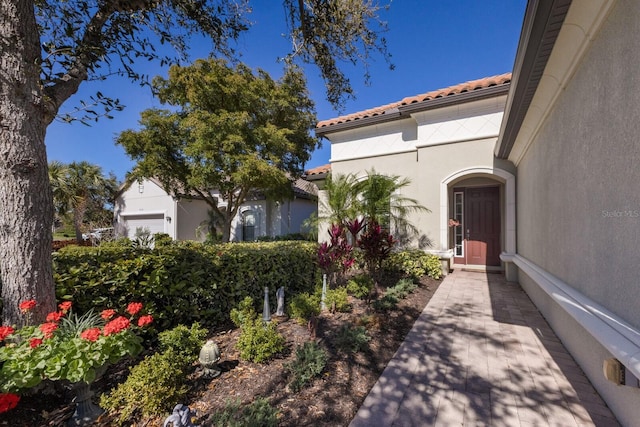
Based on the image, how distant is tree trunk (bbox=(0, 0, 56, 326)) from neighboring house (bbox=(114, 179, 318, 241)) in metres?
13.0

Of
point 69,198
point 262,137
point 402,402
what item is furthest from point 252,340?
point 69,198

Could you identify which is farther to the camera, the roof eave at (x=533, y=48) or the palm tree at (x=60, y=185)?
the palm tree at (x=60, y=185)

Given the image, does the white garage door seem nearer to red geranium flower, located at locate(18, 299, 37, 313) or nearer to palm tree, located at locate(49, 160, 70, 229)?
palm tree, located at locate(49, 160, 70, 229)

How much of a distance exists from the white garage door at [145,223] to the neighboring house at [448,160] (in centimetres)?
1285

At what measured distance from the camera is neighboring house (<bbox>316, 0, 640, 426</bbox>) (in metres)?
2.04

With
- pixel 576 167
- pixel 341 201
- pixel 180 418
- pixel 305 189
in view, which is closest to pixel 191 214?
pixel 305 189

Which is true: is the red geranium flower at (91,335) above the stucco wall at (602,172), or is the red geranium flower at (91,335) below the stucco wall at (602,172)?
below

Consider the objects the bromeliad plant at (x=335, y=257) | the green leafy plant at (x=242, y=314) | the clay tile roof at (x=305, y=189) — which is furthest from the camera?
the clay tile roof at (x=305, y=189)

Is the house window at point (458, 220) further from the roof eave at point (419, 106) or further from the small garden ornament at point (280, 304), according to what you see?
the small garden ornament at point (280, 304)

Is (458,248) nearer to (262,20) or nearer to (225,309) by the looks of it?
(225,309)

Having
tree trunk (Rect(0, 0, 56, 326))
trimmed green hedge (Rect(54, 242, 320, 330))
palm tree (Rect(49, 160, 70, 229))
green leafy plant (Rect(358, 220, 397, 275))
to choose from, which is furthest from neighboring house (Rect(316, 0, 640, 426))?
palm tree (Rect(49, 160, 70, 229))

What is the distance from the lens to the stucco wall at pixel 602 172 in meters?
1.99

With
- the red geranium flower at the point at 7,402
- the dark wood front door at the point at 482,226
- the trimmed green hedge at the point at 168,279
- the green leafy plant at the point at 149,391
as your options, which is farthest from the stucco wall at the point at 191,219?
the red geranium flower at the point at 7,402

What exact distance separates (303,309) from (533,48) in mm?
4796
